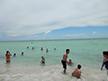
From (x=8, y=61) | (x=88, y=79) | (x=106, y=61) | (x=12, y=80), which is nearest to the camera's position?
(x=106, y=61)

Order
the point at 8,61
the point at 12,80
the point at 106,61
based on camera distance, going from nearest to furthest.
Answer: the point at 106,61
the point at 12,80
the point at 8,61

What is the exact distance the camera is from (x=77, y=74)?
19.0ft

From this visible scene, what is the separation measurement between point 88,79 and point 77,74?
87 centimetres

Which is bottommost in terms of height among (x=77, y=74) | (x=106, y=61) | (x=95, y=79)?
(x=95, y=79)

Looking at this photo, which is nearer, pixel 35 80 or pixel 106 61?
pixel 106 61

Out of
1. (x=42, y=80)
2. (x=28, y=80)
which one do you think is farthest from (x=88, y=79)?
(x=28, y=80)

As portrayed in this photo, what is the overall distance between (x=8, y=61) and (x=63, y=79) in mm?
8820

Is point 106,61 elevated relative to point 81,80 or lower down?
elevated

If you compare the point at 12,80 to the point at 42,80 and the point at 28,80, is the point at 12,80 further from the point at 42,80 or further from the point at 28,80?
the point at 42,80

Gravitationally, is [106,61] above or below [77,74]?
above

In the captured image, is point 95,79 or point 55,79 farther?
point 95,79

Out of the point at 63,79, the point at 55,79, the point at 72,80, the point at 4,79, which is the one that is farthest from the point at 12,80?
the point at 72,80

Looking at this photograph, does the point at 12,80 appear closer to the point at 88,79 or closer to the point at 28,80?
the point at 28,80

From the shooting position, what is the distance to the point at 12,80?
527 cm
